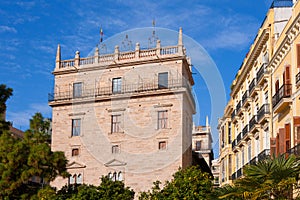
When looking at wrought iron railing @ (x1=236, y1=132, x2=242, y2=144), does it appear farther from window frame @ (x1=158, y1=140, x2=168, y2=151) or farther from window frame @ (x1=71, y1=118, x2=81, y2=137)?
window frame @ (x1=71, y1=118, x2=81, y2=137)

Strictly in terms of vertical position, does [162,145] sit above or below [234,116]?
below

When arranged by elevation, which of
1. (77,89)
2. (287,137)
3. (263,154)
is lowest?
(263,154)

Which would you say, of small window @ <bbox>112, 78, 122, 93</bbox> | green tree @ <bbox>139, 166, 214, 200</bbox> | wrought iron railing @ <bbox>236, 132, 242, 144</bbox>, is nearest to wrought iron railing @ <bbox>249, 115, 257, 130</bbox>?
wrought iron railing @ <bbox>236, 132, 242, 144</bbox>

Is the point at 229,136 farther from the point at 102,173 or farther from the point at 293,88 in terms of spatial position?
the point at 293,88

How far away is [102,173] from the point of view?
126 ft

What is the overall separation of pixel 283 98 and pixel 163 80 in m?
16.8

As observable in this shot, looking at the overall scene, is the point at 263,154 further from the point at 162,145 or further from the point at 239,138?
the point at 162,145

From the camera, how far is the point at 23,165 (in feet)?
92.0

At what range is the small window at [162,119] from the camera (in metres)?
37.7

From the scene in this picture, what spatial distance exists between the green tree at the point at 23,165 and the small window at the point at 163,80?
36.8 feet

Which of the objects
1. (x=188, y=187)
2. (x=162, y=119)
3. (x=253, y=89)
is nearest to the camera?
(x=188, y=187)

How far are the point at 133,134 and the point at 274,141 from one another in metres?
15.4

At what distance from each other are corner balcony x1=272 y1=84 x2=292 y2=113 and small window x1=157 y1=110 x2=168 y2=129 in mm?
14228

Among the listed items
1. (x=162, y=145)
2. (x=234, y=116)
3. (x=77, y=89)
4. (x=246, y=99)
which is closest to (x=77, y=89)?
(x=77, y=89)
